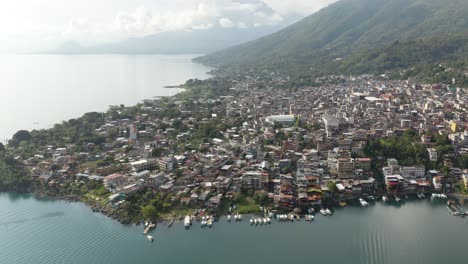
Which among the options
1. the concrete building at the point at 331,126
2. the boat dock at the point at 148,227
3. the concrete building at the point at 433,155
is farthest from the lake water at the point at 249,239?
the concrete building at the point at 331,126

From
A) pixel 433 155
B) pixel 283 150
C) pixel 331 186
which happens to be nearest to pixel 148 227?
pixel 331 186

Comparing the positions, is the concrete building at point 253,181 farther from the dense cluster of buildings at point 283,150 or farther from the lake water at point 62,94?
the lake water at point 62,94

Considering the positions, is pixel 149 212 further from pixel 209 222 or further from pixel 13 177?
pixel 13 177

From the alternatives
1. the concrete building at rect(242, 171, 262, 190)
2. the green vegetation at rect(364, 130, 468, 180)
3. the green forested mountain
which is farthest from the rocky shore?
the green forested mountain

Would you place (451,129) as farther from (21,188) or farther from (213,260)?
(21,188)

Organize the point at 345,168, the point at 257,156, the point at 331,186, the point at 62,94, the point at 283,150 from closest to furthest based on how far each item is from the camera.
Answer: the point at 331,186 < the point at 345,168 < the point at 257,156 < the point at 283,150 < the point at 62,94

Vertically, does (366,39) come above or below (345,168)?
above

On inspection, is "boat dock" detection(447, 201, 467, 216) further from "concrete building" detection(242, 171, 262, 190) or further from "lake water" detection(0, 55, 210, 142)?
"lake water" detection(0, 55, 210, 142)
